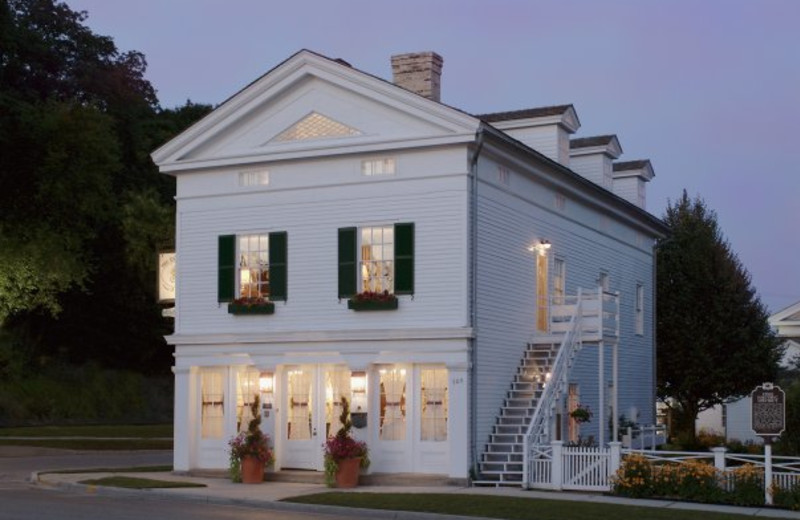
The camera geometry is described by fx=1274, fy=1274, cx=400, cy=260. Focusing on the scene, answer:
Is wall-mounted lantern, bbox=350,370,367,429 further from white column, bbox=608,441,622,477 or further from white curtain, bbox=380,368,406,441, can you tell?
white column, bbox=608,441,622,477

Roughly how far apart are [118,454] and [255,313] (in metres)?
14.9

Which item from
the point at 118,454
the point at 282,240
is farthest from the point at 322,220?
the point at 118,454

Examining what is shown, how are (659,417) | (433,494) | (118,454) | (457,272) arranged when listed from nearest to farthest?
(433,494) < (457,272) < (118,454) < (659,417)

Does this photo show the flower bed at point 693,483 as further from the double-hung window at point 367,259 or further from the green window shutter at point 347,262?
the green window shutter at point 347,262

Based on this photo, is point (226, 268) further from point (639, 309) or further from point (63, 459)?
point (639, 309)

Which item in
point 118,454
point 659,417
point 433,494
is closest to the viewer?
point 433,494

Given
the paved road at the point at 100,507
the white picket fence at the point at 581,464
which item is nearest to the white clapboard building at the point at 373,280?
the white picket fence at the point at 581,464

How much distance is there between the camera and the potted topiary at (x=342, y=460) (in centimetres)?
2716

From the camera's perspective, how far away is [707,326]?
1731 inches

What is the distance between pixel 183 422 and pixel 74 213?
20.6 meters

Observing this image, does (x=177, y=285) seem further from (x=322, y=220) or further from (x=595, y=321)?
(x=595, y=321)

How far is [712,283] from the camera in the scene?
4419 cm

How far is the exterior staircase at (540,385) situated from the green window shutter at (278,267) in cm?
577

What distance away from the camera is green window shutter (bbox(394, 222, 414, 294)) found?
27.9 metres
